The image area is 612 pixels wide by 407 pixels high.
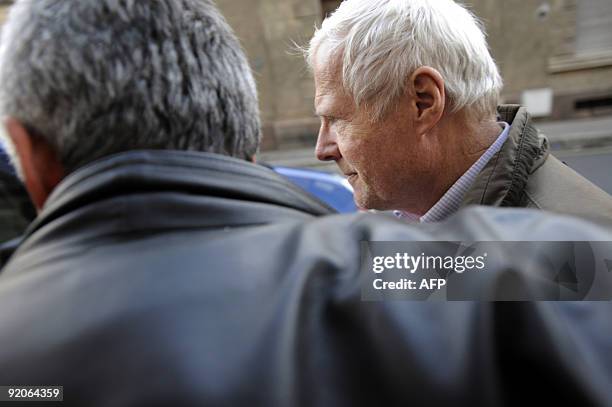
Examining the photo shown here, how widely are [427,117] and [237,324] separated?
3.78 ft

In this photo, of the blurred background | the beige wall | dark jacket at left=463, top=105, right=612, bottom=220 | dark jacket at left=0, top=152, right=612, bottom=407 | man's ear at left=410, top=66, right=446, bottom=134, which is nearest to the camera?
dark jacket at left=0, top=152, right=612, bottom=407

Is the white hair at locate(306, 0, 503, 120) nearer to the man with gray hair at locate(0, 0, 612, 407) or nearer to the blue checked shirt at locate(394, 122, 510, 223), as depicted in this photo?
the blue checked shirt at locate(394, 122, 510, 223)

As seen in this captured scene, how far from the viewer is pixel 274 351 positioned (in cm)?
60

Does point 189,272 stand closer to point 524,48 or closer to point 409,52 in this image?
point 409,52

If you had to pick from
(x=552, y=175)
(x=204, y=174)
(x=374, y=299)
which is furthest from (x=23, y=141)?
(x=552, y=175)

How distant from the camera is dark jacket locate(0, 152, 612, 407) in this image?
59cm

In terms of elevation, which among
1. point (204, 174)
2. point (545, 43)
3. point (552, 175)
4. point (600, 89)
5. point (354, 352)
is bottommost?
point (600, 89)

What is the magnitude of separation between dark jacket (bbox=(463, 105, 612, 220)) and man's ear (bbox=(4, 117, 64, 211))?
1.10 meters

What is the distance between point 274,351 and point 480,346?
24 centimetres

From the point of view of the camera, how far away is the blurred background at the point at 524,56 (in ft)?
Answer: 29.6

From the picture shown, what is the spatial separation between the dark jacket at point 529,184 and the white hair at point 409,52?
7.6 inches

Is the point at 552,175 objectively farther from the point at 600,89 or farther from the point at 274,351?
the point at 600,89

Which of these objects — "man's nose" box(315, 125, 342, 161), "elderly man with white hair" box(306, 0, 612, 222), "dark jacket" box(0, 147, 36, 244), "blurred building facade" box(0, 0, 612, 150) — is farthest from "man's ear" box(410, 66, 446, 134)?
"blurred building facade" box(0, 0, 612, 150)

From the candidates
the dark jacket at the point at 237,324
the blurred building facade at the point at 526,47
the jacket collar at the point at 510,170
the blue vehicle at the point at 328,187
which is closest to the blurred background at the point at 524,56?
the blurred building facade at the point at 526,47
